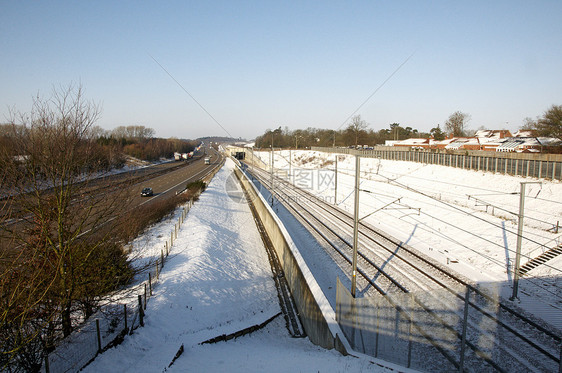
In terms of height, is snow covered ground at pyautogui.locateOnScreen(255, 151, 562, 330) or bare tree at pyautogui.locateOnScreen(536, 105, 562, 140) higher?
bare tree at pyautogui.locateOnScreen(536, 105, 562, 140)

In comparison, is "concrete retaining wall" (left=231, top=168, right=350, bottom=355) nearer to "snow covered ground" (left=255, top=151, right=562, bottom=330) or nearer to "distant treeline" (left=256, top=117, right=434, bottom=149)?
"snow covered ground" (left=255, top=151, right=562, bottom=330)

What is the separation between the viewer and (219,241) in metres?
22.4

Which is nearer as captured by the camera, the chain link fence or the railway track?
the railway track

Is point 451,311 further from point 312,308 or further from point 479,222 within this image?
point 479,222

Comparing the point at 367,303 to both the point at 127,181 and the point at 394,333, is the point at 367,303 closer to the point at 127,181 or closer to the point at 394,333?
the point at 394,333

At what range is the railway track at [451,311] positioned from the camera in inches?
339

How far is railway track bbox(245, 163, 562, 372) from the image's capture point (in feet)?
28.2

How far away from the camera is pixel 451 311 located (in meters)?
11.1

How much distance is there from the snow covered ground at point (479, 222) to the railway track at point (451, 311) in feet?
3.82

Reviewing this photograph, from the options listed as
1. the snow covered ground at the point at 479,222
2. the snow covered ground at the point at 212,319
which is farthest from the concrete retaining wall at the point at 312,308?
the snow covered ground at the point at 479,222

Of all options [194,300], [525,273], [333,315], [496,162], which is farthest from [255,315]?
[496,162]

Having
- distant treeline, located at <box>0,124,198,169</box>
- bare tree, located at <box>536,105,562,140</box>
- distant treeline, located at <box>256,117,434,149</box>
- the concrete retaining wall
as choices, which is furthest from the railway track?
distant treeline, located at <box>256,117,434,149</box>

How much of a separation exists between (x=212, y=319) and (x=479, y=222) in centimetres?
1883

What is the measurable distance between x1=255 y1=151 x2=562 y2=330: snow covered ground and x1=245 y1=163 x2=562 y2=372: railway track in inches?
45.9
